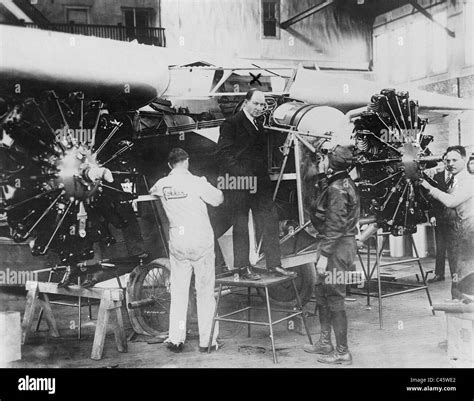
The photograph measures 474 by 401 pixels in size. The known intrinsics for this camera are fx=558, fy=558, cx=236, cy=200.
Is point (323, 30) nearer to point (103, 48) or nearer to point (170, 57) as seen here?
point (170, 57)

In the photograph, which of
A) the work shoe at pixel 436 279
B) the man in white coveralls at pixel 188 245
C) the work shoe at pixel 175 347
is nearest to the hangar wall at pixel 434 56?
the work shoe at pixel 436 279

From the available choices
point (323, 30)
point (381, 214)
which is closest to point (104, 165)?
point (381, 214)

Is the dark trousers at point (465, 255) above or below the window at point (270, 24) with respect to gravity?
below

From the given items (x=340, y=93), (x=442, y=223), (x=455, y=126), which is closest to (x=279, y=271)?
(x=340, y=93)

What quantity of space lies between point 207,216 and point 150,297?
1.15 m

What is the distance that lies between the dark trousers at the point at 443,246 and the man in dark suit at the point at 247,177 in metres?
2.62

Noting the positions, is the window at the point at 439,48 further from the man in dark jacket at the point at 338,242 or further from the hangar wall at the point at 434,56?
the man in dark jacket at the point at 338,242

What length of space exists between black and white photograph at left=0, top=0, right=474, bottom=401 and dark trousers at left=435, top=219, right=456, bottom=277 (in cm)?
7

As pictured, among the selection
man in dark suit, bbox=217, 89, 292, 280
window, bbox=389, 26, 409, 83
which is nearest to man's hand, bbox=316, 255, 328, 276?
man in dark suit, bbox=217, 89, 292, 280

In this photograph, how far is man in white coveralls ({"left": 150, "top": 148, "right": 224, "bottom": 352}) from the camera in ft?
17.1

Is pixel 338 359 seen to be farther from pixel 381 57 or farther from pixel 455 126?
pixel 381 57

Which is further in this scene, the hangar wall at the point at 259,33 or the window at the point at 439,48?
the window at the point at 439,48

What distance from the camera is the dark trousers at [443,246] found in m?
7.13

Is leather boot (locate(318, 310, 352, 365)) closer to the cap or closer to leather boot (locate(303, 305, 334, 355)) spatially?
leather boot (locate(303, 305, 334, 355))
